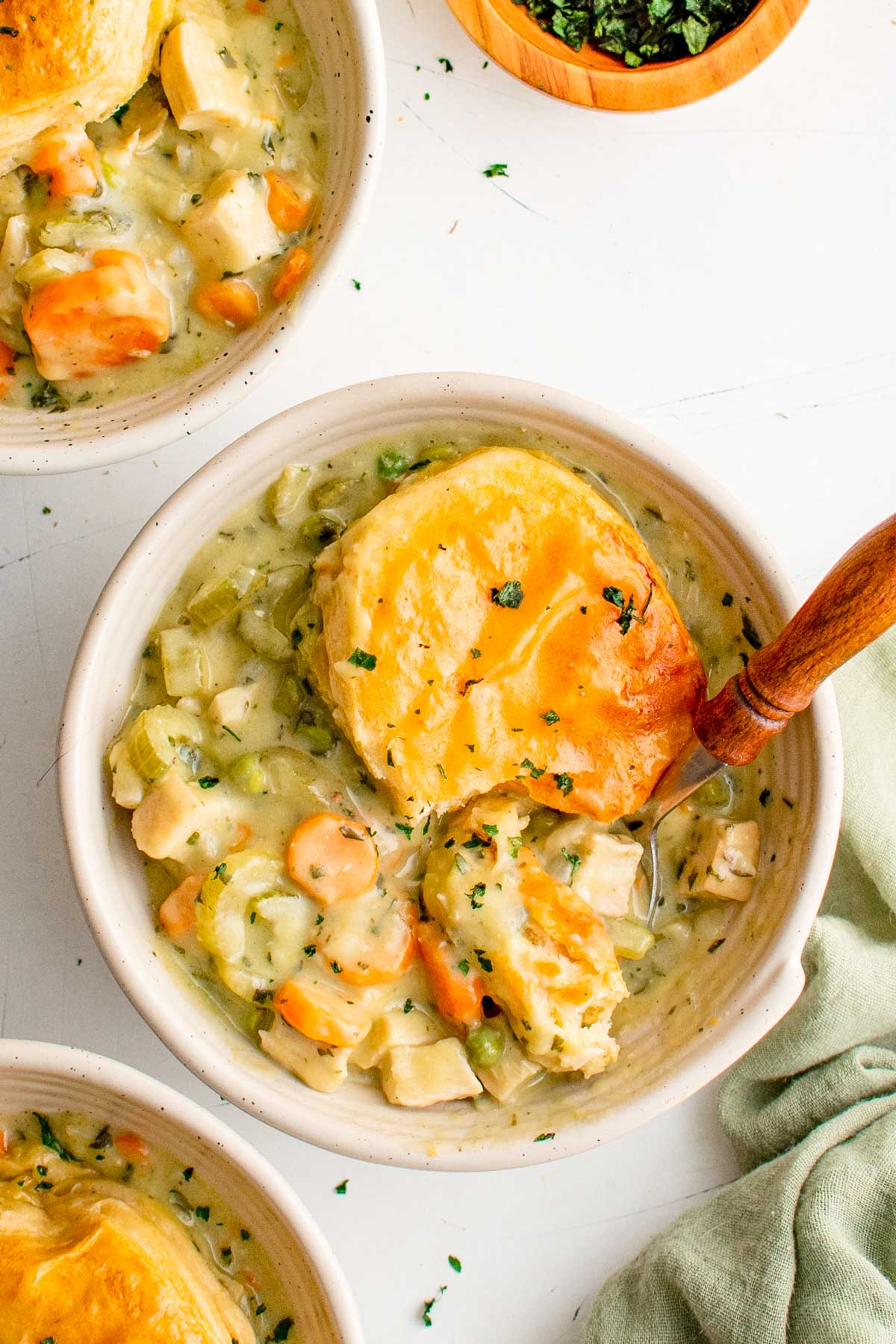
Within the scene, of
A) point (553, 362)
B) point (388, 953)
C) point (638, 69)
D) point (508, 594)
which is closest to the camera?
point (508, 594)

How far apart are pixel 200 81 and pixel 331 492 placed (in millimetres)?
1047

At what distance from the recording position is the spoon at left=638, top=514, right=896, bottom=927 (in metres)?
2.74

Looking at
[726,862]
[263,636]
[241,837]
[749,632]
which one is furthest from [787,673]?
[241,837]

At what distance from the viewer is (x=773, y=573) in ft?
10.5

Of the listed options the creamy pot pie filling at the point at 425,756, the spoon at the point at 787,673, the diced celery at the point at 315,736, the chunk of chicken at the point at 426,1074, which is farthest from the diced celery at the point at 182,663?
the spoon at the point at 787,673

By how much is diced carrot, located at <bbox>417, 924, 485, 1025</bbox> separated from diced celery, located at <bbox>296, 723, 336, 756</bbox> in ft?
1.72

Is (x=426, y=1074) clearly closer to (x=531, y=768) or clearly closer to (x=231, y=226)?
(x=531, y=768)

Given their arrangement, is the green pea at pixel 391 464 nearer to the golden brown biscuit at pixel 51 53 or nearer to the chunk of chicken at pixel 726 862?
the golden brown biscuit at pixel 51 53

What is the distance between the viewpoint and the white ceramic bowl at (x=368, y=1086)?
3094 millimetres

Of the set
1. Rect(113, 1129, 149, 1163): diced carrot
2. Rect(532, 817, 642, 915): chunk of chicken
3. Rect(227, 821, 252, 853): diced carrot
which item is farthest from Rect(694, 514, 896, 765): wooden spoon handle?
Rect(113, 1129, 149, 1163): diced carrot

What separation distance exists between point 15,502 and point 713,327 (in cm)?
221

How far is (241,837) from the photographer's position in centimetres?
320

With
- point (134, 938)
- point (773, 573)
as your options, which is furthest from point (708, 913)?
point (134, 938)

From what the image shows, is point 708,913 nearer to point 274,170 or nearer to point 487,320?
point 487,320
